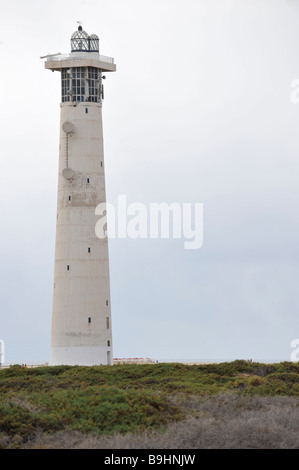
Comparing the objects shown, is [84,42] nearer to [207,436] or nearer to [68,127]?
[68,127]

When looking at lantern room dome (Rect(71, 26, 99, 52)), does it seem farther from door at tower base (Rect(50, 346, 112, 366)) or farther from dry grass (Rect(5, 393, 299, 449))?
dry grass (Rect(5, 393, 299, 449))

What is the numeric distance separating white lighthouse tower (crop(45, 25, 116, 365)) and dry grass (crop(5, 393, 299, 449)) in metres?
31.0

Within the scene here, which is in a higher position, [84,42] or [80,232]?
[84,42]

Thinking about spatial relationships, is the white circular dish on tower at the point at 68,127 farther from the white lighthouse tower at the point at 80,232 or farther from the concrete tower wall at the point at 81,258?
the concrete tower wall at the point at 81,258

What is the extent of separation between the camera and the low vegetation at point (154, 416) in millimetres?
30281

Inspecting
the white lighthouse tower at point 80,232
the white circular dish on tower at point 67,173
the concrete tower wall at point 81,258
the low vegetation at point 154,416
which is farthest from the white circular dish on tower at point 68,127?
the low vegetation at point 154,416

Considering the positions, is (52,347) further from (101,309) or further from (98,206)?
(98,206)

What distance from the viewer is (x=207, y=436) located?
1189 inches

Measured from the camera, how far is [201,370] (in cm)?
5303

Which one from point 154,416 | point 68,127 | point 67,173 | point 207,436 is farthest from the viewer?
point 68,127

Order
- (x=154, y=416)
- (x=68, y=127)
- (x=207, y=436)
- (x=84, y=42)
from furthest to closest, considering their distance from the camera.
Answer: (x=84, y=42) < (x=68, y=127) < (x=154, y=416) < (x=207, y=436)

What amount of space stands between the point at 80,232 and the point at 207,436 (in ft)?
119

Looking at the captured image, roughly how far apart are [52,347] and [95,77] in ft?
53.9

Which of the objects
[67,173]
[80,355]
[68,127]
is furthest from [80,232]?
[80,355]
